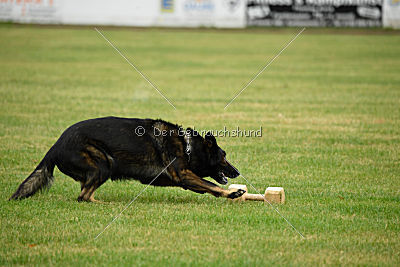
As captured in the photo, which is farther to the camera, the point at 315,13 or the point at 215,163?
the point at 315,13

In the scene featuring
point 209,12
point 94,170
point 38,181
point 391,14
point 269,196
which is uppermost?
point 209,12

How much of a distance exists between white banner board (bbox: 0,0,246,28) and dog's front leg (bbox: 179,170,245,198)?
2747 cm

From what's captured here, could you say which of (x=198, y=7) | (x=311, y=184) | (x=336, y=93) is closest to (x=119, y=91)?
(x=336, y=93)

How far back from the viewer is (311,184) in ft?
26.4

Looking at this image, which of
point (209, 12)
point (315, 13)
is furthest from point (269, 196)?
point (315, 13)

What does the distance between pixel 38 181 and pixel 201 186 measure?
1794mm

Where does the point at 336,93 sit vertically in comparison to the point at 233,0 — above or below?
below

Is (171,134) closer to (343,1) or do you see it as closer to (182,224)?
(182,224)

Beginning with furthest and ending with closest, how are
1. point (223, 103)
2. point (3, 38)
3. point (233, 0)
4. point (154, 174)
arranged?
point (233, 0)
point (3, 38)
point (223, 103)
point (154, 174)

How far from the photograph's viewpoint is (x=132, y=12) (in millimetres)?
34906

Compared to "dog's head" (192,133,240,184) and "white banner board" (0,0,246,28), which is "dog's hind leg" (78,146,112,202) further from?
"white banner board" (0,0,246,28)

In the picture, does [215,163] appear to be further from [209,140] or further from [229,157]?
[229,157]

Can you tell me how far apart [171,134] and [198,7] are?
2772 cm

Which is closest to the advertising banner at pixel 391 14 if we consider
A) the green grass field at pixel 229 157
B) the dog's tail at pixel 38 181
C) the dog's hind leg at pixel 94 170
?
the green grass field at pixel 229 157
